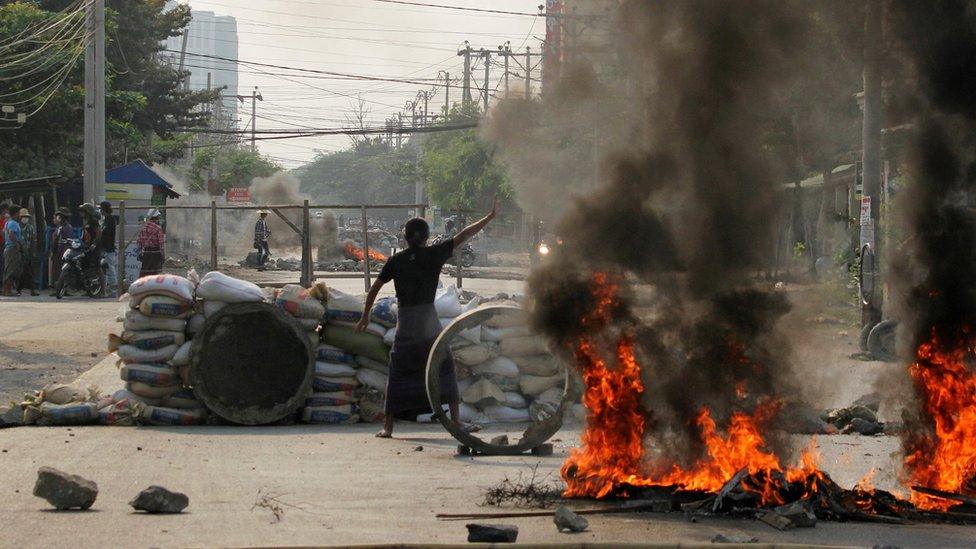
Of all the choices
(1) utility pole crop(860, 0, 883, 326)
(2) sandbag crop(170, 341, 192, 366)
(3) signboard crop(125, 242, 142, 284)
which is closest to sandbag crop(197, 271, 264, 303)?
(2) sandbag crop(170, 341, 192, 366)

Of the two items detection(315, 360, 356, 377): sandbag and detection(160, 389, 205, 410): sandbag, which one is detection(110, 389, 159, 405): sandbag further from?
detection(315, 360, 356, 377): sandbag

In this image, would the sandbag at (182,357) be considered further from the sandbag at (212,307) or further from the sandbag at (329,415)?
the sandbag at (329,415)

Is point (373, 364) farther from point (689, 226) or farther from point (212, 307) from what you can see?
point (689, 226)

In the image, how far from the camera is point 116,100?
117 feet

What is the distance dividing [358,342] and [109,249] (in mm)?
15482

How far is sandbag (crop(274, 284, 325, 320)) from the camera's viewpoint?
10.1 meters

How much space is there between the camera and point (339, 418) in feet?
33.0

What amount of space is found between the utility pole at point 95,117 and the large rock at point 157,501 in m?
22.7

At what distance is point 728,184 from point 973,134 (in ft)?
5.11

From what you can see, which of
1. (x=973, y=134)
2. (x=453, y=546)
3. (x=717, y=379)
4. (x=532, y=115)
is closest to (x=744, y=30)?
(x=973, y=134)

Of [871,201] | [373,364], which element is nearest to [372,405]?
[373,364]

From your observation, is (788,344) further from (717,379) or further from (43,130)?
(43,130)

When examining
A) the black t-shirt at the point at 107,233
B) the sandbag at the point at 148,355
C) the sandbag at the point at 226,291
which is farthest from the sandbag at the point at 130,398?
the black t-shirt at the point at 107,233

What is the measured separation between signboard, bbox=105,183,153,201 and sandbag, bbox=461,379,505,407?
935 inches
